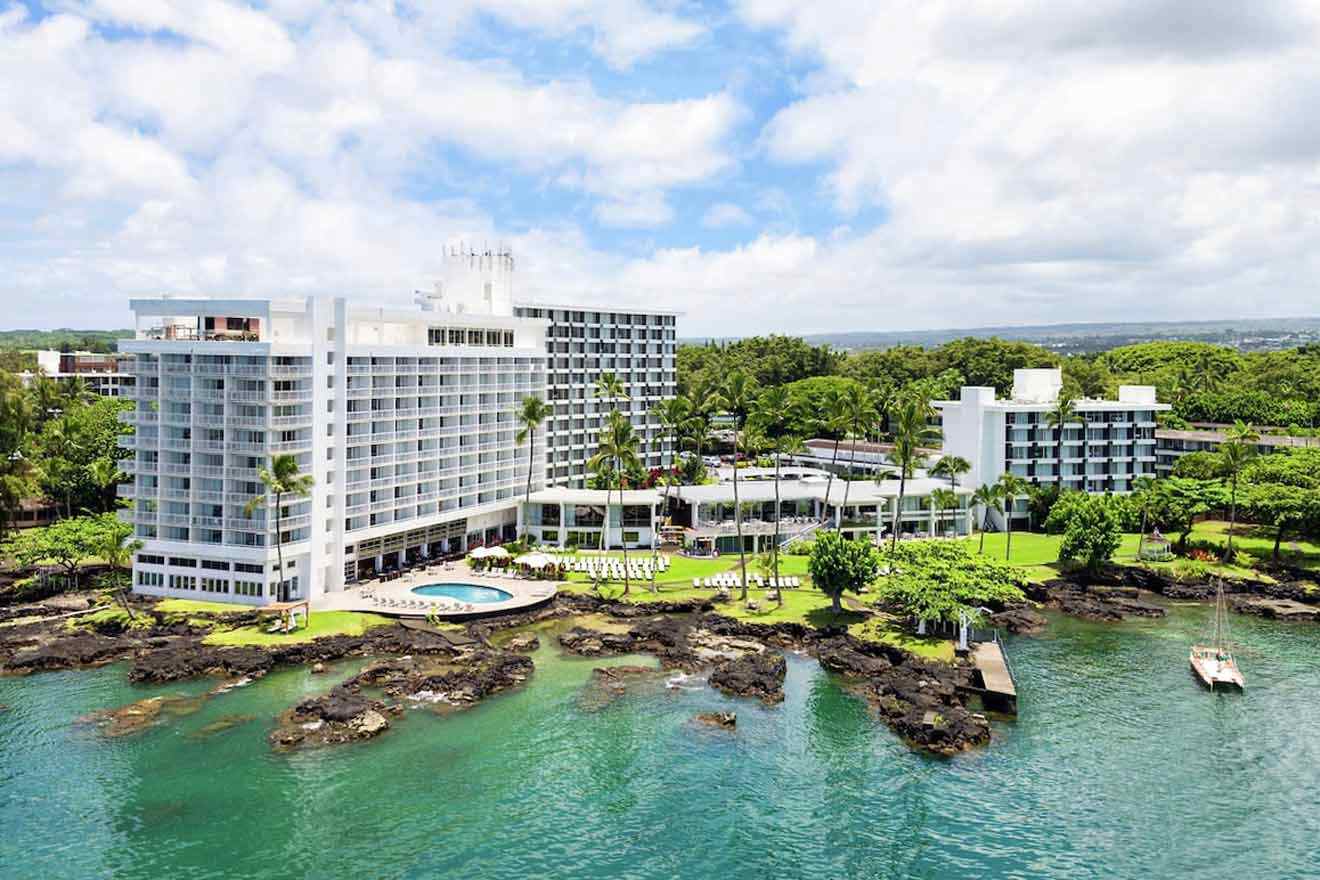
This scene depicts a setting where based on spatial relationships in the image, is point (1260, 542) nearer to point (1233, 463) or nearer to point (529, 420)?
point (1233, 463)

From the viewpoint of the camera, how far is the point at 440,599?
270 feet

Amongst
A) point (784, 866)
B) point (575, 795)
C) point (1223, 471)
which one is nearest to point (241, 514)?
point (575, 795)

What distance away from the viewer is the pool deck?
7915 centimetres

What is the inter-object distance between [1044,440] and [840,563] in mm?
52530

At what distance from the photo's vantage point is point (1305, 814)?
1939 inches

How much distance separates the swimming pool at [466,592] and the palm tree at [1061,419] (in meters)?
68.2

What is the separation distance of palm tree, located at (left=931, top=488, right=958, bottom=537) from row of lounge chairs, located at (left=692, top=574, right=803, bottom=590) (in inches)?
906

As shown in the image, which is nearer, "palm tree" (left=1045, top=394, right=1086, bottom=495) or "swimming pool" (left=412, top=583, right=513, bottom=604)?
"swimming pool" (left=412, top=583, right=513, bottom=604)

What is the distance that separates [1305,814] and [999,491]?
167 ft

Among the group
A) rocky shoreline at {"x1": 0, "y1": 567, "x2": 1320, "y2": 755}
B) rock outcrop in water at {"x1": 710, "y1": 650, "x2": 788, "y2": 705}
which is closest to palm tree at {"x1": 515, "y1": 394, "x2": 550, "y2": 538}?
rocky shoreline at {"x1": 0, "y1": 567, "x2": 1320, "y2": 755}

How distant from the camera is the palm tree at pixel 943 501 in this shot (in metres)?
106

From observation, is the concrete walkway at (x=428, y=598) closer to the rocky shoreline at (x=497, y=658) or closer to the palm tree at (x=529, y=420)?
the rocky shoreline at (x=497, y=658)

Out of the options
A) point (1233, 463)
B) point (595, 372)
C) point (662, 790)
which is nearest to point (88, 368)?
point (595, 372)

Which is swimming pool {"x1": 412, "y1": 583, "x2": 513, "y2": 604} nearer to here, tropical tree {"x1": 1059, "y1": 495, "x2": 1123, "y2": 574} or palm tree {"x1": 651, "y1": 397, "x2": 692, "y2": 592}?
palm tree {"x1": 651, "y1": 397, "x2": 692, "y2": 592}
